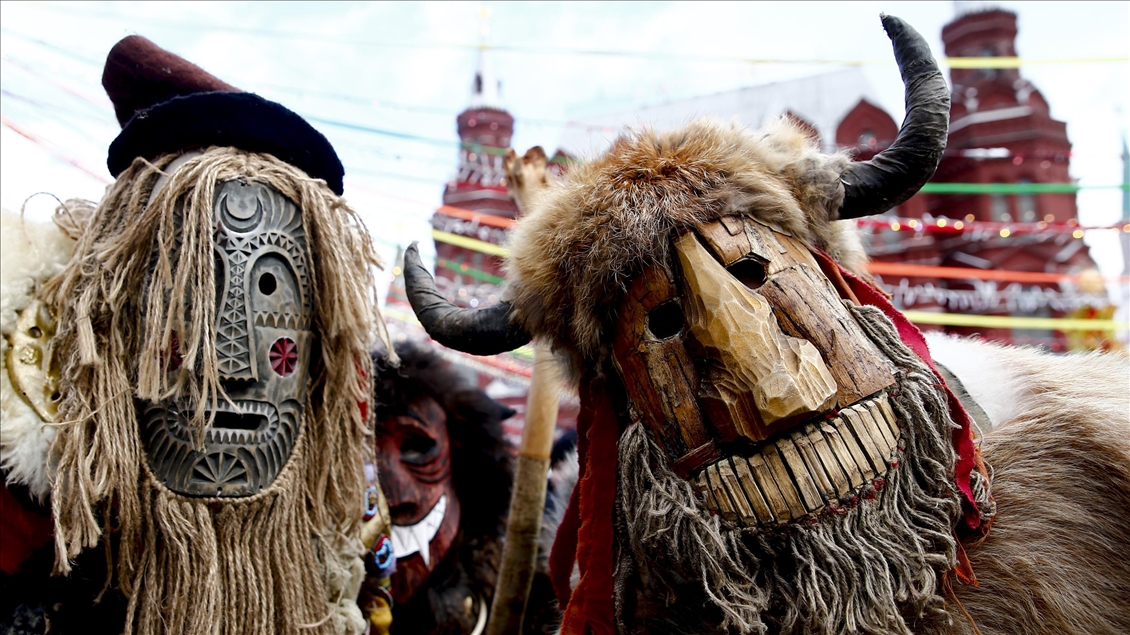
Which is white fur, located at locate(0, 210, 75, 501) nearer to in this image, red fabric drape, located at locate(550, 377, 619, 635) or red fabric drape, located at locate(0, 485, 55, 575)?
red fabric drape, located at locate(0, 485, 55, 575)

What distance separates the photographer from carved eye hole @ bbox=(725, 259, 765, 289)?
1.51 metres

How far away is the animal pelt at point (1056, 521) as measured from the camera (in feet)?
4.66

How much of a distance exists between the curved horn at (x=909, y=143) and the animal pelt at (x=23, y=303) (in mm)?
1861

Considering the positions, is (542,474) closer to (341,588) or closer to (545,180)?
(341,588)

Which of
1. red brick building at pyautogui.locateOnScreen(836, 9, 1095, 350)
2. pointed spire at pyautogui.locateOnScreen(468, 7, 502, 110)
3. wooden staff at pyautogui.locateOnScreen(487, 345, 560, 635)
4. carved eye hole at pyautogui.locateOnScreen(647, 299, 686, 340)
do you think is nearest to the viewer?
carved eye hole at pyautogui.locateOnScreen(647, 299, 686, 340)

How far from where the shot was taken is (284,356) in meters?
1.88

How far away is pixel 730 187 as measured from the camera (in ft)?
5.14

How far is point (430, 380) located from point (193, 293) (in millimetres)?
1396

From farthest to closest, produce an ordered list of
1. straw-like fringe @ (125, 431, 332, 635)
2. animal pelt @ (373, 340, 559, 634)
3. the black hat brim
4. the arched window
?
the arched window < animal pelt @ (373, 340, 559, 634) < the black hat brim < straw-like fringe @ (125, 431, 332, 635)

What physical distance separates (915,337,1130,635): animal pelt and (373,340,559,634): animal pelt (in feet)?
5.84

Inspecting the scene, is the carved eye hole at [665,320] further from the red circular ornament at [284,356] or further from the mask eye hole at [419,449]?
the mask eye hole at [419,449]

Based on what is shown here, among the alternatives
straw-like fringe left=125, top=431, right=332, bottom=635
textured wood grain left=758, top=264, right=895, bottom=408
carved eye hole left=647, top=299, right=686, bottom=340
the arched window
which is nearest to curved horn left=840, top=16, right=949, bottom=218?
textured wood grain left=758, top=264, right=895, bottom=408

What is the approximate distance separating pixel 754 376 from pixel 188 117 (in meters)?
1.59

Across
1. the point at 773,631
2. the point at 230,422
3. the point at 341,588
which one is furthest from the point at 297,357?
the point at 773,631
